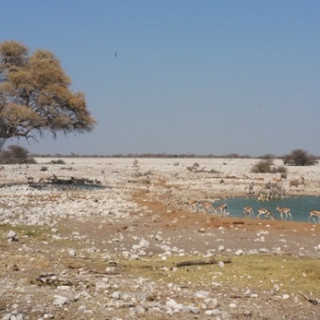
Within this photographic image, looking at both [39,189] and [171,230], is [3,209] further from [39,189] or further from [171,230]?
[39,189]

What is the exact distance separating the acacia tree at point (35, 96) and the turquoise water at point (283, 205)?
10.2 metres

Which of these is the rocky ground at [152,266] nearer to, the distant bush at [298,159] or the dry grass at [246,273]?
the dry grass at [246,273]

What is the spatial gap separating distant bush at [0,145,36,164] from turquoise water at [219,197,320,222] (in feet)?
155

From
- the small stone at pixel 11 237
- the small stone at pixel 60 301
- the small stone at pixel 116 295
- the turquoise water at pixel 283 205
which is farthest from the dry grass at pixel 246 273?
the turquoise water at pixel 283 205

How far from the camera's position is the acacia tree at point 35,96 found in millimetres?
29875

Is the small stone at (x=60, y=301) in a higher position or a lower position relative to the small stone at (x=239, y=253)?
higher

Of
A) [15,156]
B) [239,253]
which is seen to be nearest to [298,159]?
[15,156]

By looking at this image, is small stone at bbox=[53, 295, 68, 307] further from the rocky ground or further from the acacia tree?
the acacia tree

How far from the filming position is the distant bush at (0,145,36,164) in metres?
74.5

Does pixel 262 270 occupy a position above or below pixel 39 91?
below

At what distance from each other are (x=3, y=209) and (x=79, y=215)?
3122mm

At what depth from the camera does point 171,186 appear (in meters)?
38.8

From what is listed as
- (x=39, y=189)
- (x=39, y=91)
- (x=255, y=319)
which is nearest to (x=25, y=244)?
(x=255, y=319)

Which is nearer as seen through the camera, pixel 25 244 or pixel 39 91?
pixel 25 244
